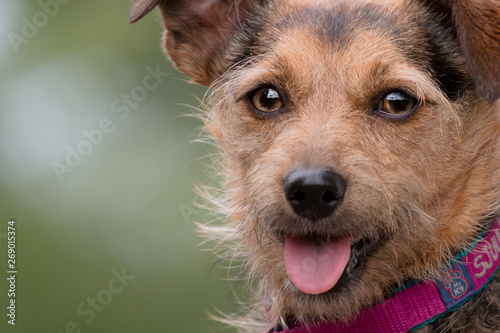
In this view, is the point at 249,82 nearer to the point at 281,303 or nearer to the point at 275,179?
the point at 275,179

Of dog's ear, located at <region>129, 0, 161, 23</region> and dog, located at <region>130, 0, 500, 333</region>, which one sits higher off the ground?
dog's ear, located at <region>129, 0, 161, 23</region>

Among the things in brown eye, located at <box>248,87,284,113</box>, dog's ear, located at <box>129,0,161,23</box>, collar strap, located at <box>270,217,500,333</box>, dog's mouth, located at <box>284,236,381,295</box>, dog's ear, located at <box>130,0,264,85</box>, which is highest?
dog's ear, located at <box>129,0,161,23</box>

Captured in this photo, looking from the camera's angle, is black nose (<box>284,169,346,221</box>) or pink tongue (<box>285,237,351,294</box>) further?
pink tongue (<box>285,237,351,294</box>)

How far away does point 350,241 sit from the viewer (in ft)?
11.1

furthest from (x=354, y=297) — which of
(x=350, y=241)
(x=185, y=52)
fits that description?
(x=185, y=52)

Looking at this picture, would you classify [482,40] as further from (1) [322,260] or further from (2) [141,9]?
(2) [141,9]

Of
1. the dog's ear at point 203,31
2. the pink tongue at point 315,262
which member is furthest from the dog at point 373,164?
the dog's ear at point 203,31

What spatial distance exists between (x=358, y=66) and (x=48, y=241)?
19.0 feet

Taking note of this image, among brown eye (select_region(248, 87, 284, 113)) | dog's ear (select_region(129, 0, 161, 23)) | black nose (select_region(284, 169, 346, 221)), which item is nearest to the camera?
black nose (select_region(284, 169, 346, 221))

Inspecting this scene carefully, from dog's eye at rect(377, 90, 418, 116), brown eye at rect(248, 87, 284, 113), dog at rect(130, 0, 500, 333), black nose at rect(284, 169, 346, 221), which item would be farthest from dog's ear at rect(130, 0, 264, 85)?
black nose at rect(284, 169, 346, 221)

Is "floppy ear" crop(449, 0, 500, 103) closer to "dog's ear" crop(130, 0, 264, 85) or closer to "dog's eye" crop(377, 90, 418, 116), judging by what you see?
"dog's eye" crop(377, 90, 418, 116)

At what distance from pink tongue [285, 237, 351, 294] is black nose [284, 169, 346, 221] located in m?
0.22

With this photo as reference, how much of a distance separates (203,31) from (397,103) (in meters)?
1.61

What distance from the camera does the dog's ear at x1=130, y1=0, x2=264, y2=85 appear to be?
4367 mm
